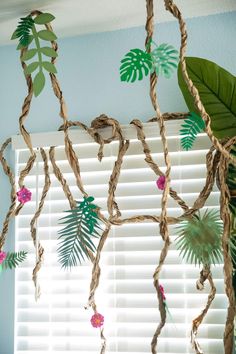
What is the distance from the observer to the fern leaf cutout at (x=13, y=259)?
212cm

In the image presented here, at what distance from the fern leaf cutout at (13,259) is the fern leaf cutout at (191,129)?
32.5 inches

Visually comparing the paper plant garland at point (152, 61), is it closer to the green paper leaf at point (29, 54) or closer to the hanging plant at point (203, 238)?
the green paper leaf at point (29, 54)

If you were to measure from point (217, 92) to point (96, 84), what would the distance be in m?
0.56

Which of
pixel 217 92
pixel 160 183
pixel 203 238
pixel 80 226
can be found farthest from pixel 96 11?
pixel 203 238

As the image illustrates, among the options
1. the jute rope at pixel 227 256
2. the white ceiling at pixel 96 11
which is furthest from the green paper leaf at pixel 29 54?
the jute rope at pixel 227 256

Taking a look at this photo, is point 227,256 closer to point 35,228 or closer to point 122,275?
point 122,275

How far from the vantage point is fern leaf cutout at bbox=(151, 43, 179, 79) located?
1668 millimetres

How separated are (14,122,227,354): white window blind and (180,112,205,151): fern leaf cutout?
87mm

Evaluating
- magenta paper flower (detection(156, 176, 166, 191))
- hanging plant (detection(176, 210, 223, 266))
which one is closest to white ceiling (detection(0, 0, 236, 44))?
magenta paper flower (detection(156, 176, 166, 191))

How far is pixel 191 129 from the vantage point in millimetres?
1909

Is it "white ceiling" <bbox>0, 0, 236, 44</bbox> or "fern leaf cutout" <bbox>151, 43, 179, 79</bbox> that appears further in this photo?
"white ceiling" <bbox>0, 0, 236, 44</bbox>

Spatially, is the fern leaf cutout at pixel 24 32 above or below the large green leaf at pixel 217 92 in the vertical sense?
above

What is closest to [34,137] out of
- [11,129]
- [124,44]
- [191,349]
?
A: [11,129]

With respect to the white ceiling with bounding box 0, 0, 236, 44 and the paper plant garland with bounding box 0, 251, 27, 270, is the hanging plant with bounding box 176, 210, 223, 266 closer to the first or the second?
the paper plant garland with bounding box 0, 251, 27, 270
